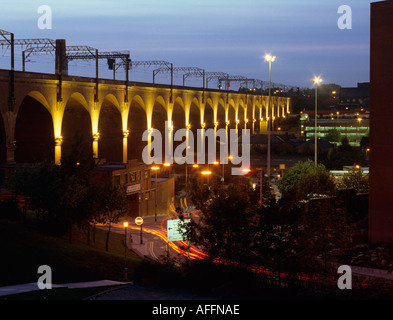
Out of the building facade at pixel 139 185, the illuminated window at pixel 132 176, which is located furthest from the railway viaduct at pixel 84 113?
the illuminated window at pixel 132 176

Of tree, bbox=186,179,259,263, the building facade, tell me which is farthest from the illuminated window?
tree, bbox=186,179,259,263

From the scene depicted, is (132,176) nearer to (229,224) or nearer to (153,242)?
(153,242)

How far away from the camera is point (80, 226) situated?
83.4ft

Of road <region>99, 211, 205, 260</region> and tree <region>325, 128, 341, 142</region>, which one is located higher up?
tree <region>325, 128, 341, 142</region>

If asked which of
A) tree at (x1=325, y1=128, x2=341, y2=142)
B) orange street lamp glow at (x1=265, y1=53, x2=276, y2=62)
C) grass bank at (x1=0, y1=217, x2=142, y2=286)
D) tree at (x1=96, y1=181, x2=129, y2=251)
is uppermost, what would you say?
orange street lamp glow at (x1=265, y1=53, x2=276, y2=62)

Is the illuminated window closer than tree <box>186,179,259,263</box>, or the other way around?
tree <box>186,179,259,263</box>
